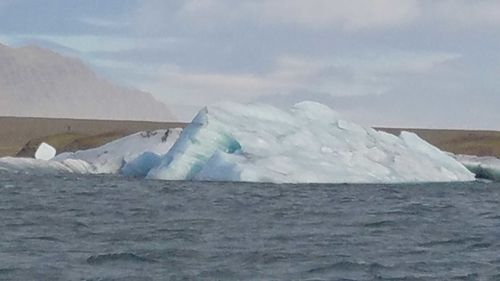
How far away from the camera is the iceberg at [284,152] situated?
2694 cm

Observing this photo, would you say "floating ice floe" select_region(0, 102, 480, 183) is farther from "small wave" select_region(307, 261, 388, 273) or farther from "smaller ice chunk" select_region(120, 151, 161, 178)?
"small wave" select_region(307, 261, 388, 273)

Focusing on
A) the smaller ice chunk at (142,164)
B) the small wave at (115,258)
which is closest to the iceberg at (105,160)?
the smaller ice chunk at (142,164)

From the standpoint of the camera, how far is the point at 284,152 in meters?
27.4

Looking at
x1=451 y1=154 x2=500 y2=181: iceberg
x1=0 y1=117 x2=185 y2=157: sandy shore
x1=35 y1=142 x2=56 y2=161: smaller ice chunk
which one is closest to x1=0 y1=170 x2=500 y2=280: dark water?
x1=451 y1=154 x2=500 y2=181: iceberg

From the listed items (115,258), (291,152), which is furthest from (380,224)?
(291,152)

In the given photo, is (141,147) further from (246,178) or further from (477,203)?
(477,203)

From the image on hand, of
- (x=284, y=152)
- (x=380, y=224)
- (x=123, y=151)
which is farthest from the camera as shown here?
(x=123, y=151)

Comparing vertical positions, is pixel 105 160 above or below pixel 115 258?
above

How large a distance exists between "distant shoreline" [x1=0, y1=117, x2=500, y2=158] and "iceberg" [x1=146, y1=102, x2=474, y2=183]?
18.2 meters

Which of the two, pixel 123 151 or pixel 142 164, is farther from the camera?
pixel 123 151

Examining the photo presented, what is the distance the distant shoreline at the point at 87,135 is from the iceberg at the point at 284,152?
18.2 metres

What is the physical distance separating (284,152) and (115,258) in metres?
13.8

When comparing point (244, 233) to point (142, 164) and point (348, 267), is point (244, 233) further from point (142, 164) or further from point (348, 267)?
point (142, 164)

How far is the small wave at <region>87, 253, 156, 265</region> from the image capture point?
1359 centimetres
